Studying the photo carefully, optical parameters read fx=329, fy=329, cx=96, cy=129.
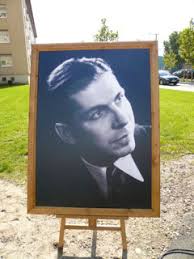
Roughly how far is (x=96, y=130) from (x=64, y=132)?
0.29 metres

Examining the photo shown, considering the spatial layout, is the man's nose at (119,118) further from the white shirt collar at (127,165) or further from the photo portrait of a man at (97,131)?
the white shirt collar at (127,165)

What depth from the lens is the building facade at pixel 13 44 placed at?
35.9 m

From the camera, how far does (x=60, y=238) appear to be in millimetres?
3191

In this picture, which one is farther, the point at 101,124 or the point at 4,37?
the point at 4,37

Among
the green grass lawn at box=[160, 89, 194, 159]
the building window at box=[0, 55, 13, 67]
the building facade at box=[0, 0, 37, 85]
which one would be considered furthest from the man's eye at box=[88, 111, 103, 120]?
the building window at box=[0, 55, 13, 67]

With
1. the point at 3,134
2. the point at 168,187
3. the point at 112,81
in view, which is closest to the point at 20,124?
the point at 3,134

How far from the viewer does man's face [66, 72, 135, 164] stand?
2.86 metres

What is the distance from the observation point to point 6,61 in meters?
36.8

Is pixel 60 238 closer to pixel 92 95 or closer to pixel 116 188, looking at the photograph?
pixel 116 188

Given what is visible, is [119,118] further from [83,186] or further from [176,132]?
[176,132]

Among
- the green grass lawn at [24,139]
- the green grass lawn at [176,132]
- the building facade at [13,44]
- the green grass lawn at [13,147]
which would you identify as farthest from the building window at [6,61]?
the green grass lawn at [176,132]

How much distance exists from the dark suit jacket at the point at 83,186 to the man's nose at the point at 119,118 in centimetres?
15

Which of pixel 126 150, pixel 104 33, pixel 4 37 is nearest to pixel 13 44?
pixel 4 37

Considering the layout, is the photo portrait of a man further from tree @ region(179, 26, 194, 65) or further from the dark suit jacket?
tree @ region(179, 26, 194, 65)
